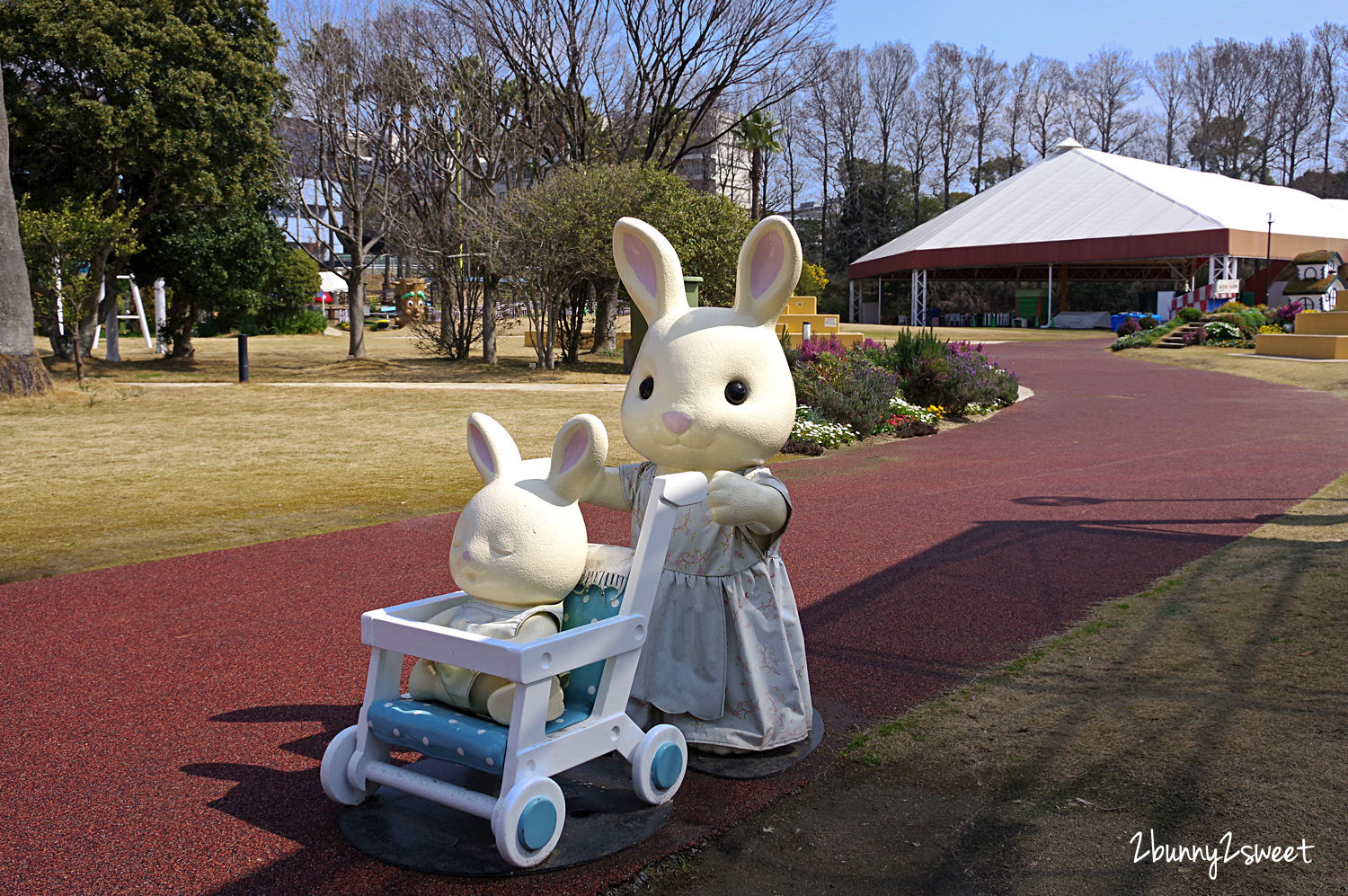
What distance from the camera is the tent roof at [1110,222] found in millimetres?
37562

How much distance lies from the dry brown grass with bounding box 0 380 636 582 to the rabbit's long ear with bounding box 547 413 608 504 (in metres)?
4.97

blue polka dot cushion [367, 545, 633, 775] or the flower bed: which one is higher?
the flower bed

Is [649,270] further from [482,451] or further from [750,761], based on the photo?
[750,761]

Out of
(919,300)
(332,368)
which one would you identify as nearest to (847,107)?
(919,300)

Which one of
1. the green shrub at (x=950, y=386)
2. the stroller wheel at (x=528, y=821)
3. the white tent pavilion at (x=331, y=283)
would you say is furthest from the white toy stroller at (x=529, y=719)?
the white tent pavilion at (x=331, y=283)

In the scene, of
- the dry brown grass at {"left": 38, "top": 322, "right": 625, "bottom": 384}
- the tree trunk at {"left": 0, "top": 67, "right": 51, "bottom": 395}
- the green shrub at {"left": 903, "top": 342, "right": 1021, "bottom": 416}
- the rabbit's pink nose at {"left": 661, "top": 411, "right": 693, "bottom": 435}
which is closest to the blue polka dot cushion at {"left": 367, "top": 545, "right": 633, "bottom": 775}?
the rabbit's pink nose at {"left": 661, "top": 411, "right": 693, "bottom": 435}

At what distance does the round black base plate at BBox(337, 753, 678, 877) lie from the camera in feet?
10.1

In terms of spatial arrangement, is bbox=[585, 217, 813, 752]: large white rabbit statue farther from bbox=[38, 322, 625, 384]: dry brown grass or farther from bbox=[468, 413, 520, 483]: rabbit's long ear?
Result: bbox=[38, 322, 625, 384]: dry brown grass

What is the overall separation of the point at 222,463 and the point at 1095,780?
1017 centimetres

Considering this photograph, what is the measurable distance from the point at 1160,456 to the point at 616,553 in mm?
9785

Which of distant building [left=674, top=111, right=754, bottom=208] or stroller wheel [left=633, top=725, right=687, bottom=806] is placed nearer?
stroller wheel [left=633, top=725, right=687, bottom=806]

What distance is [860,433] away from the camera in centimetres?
1337

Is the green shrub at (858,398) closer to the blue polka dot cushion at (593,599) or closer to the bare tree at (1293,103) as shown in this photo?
the blue polka dot cushion at (593,599)

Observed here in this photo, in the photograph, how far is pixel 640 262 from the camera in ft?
13.3
